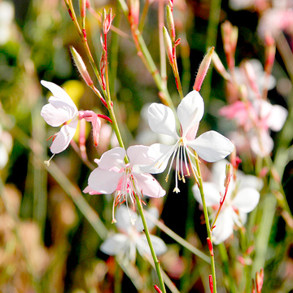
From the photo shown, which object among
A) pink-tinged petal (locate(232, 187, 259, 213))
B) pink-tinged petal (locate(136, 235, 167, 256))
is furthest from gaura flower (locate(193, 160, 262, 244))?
pink-tinged petal (locate(136, 235, 167, 256))

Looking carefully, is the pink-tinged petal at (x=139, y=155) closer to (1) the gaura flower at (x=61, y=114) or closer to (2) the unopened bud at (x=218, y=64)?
(1) the gaura flower at (x=61, y=114)

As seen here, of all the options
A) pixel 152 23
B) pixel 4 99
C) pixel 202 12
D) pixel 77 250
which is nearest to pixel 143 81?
pixel 152 23

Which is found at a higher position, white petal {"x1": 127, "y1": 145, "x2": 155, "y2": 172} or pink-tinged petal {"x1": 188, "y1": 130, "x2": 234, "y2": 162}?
pink-tinged petal {"x1": 188, "y1": 130, "x2": 234, "y2": 162}

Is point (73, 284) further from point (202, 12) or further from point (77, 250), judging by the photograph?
point (202, 12)

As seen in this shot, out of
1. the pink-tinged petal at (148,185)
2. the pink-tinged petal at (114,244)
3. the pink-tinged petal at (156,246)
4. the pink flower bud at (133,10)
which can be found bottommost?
the pink-tinged petal at (114,244)

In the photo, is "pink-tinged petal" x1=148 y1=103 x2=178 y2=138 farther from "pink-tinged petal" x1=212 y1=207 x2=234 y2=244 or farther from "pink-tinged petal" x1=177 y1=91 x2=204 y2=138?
"pink-tinged petal" x1=212 y1=207 x2=234 y2=244

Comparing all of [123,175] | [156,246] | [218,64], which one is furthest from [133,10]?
[156,246]

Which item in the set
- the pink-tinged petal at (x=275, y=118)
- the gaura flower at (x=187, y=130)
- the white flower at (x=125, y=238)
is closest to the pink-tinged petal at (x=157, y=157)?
the gaura flower at (x=187, y=130)

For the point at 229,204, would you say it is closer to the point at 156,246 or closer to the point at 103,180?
the point at 156,246
